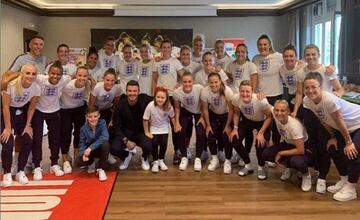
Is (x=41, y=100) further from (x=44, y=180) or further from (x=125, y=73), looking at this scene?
(x=125, y=73)

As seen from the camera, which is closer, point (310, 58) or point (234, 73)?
point (310, 58)

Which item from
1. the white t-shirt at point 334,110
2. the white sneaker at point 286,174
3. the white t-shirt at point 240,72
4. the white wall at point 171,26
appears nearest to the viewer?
the white t-shirt at point 334,110

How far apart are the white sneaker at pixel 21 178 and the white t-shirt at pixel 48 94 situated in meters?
0.63

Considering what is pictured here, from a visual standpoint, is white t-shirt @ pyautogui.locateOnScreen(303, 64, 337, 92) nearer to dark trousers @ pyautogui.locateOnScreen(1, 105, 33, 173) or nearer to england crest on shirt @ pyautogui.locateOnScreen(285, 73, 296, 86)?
england crest on shirt @ pyautogui.locateOnScreen(285, 73, 296, 86)

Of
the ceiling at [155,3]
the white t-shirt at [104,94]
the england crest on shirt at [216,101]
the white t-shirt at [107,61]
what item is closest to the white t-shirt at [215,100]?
the england crest on shirt at [216,101]

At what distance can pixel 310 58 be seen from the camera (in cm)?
379

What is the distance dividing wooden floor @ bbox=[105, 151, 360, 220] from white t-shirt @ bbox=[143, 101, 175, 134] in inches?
17.9

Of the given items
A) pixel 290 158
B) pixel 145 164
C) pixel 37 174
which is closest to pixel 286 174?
pixel 290 158

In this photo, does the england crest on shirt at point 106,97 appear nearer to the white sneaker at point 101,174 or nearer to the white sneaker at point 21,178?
the white sneaker at point 101,174

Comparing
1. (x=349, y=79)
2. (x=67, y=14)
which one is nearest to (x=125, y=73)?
(x=349, y=79)

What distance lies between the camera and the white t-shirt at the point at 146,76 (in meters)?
4.77

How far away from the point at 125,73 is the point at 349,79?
3.36m

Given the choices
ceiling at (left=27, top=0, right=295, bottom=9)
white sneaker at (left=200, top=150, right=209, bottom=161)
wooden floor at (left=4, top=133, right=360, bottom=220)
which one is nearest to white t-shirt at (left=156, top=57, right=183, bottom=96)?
white sneaker at (left=200, top=150, right=209, bottom=161)

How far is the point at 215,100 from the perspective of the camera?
427cm
